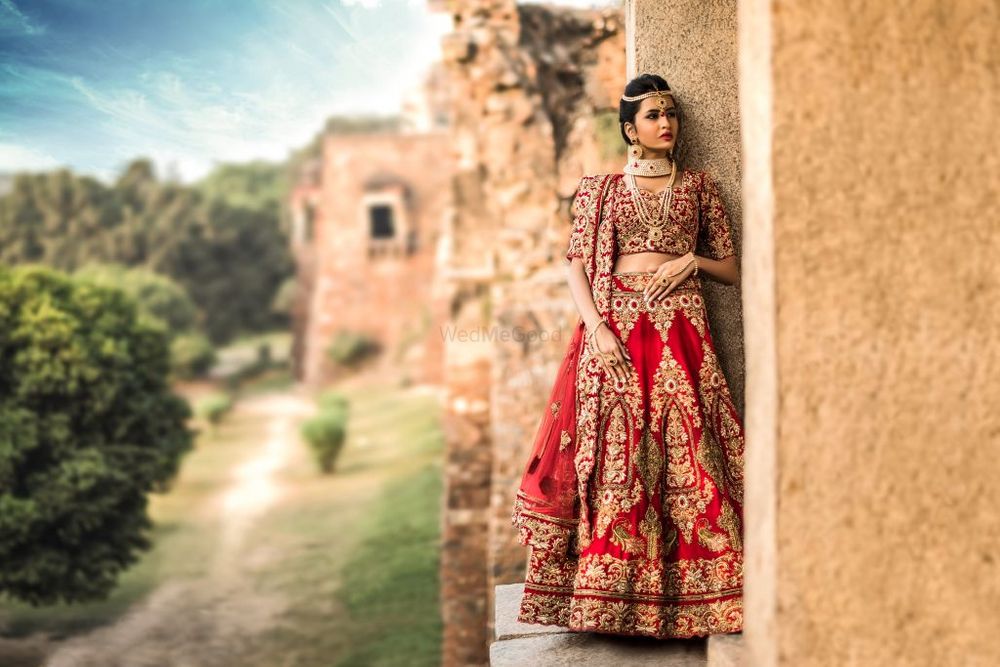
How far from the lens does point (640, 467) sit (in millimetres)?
2898

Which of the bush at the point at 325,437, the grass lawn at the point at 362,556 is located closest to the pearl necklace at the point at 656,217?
the grass lawn at the point at 362,556

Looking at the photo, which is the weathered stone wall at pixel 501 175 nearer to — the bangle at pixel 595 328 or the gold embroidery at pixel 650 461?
the bangle at pixel 595 328

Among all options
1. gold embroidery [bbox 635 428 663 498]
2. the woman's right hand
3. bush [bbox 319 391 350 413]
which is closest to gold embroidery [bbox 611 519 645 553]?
gold embroidery [bbox 635 428 663 498]

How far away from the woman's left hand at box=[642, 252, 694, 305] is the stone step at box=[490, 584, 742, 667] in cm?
96

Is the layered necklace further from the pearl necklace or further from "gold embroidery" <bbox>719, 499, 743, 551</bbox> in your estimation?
"gold embroidery" <bbox>719, 499, 743, 551</bbox>

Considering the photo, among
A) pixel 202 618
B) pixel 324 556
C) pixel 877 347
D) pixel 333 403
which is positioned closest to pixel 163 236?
pixel 333 403

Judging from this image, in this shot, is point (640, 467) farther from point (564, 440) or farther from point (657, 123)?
point (657, 123)

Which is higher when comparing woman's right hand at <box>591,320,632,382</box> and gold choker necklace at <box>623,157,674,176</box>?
gold choker necklace at <box>623,157,674,176</box>

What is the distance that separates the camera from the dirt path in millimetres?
8125

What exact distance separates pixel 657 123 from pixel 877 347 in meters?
1.11

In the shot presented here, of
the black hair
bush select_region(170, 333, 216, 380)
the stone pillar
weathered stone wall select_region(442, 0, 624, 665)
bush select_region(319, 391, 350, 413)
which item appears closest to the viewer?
the stone pillar

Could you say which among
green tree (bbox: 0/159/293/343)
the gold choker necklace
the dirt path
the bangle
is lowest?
the dirt path

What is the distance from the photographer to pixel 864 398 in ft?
7.18

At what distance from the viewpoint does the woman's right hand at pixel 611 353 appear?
2936mm
